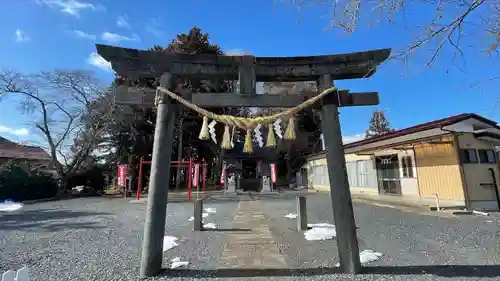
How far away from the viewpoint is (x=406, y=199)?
11758 millimetres

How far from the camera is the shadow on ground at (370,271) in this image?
11.3 feet

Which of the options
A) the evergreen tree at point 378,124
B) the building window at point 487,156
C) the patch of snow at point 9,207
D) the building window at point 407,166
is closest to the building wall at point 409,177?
the building window at point 407,166

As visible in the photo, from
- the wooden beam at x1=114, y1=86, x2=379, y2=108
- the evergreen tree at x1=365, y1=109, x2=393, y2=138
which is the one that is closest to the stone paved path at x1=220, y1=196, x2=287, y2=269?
the wooden beam at x1=114, y1=86, x2=379, y2=108

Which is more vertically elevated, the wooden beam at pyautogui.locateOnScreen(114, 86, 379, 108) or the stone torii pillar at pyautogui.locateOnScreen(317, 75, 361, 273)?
the wooden beam at pyautogui.locateOnScreen(114, 86, 379, 108)

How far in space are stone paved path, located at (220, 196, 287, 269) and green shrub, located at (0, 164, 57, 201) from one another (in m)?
16.0

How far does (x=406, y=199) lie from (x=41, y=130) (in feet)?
75.1

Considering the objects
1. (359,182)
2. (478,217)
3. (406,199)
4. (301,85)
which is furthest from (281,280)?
Result: (359,182)

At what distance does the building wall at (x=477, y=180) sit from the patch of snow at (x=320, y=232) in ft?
21.6

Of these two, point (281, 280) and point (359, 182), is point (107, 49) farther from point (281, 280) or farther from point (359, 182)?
point (359, 182)

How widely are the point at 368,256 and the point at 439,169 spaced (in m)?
8.42

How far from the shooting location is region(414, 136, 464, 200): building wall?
9.55m

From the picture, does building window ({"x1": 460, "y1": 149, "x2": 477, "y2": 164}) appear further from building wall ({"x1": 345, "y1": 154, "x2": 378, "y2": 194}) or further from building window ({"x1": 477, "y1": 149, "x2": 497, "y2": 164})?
building wall ({"x1": 345, "y1": 154, "x2": 378, "y2": 194})

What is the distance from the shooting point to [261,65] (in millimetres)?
3896

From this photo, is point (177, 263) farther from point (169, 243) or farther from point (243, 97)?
point (243, 97)
